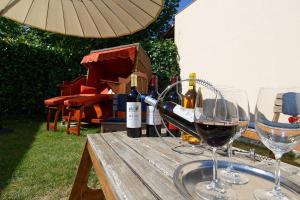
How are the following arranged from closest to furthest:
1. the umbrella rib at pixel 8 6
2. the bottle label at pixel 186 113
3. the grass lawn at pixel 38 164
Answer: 1. the bottle label at pixel 186 113
2. the umbrella rib at pixel 8 6
3. the grass lawn at pixel 38 164

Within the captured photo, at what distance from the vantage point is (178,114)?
3.74 ft

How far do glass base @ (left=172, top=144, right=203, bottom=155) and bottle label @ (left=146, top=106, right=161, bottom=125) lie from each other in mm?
243

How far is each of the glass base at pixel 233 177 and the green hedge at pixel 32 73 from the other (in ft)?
21.3

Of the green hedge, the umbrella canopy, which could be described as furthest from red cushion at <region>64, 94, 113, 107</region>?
the umbrella canopy

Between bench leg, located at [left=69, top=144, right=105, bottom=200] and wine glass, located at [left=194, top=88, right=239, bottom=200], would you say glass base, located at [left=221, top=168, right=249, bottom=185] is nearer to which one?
wine glass, located at [left=194, top=88, right=239, bottom=200]

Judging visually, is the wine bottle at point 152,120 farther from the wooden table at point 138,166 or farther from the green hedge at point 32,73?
the green hedge at point 32,73

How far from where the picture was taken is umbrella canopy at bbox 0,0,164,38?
1556 mm

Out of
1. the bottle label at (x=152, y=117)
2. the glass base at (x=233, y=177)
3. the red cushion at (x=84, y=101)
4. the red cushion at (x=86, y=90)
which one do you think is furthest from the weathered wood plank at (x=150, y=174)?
the red cushion at (x=86, y=90)

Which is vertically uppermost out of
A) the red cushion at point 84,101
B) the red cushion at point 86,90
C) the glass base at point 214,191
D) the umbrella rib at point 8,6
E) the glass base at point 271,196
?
the umbrella rib at point 8,6

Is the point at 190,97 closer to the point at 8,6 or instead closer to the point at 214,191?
the point at 214,191

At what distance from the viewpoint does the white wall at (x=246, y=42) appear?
3.78m

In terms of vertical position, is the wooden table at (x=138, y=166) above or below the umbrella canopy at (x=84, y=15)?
below

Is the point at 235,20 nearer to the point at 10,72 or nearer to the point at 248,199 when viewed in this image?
the point at 248,199

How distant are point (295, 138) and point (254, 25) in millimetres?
4370
